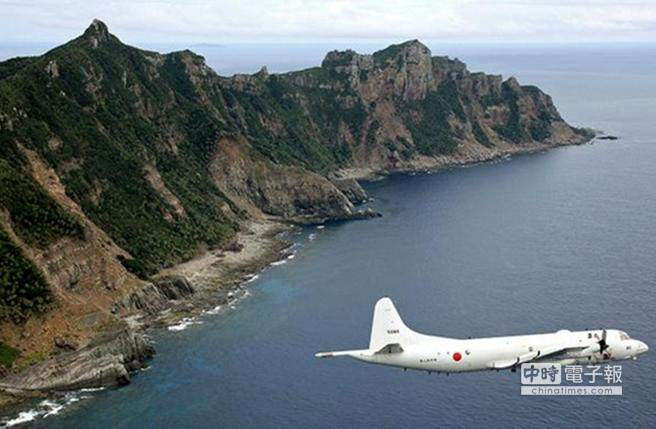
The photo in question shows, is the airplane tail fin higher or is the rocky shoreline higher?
the airplane tail fin

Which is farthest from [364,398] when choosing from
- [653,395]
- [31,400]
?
[31,400]

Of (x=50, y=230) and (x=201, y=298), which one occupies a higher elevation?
(x=50, y=230)

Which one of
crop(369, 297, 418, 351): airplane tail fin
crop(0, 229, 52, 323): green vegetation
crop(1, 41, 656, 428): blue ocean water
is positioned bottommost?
crop(1, 41, 656, 428): blue ocean water

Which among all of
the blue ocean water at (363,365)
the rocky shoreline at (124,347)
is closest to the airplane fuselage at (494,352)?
the blue ocean water at (363,365)

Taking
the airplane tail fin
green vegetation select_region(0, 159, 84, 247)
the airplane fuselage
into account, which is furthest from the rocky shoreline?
the airplane fuselage

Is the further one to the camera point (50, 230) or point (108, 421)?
point (50, 230)

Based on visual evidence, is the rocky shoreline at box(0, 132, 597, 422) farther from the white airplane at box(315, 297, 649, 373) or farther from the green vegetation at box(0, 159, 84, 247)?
the white airplane at box(315, 297, 649, 373)

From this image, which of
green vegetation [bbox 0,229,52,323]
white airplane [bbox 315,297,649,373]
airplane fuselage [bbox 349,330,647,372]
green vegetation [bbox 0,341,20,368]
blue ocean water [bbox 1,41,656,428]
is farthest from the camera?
green vegetation [bbox 0,229,52,323]

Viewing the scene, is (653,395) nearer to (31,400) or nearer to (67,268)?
(31,400)

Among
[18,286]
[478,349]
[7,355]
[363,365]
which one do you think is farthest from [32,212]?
[478,349]
